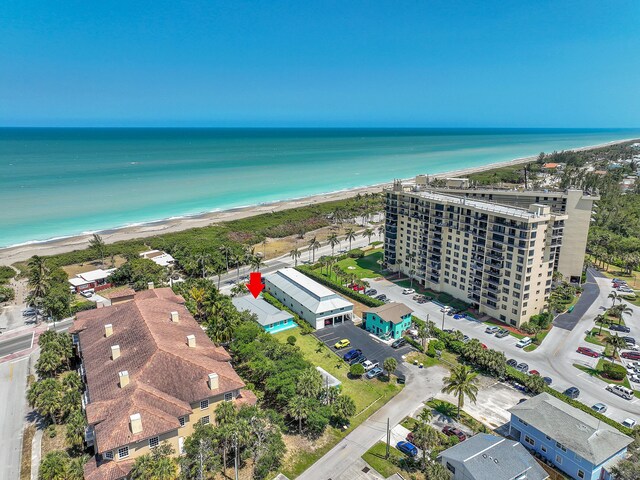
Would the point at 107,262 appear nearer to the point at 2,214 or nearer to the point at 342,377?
the point at 2,214

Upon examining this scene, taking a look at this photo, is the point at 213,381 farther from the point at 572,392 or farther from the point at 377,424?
the point at 572,392

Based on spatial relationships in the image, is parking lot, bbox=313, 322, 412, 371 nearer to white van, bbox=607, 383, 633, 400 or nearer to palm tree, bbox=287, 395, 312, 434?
palm tree, bbox=287, 395, 312, 434

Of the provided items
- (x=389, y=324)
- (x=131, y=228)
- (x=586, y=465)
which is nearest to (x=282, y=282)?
(x=389, y=324)

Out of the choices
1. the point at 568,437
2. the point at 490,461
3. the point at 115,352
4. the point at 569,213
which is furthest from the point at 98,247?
the point at 569,213

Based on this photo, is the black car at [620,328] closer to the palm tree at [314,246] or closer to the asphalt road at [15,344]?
the palm tree at [314,246]

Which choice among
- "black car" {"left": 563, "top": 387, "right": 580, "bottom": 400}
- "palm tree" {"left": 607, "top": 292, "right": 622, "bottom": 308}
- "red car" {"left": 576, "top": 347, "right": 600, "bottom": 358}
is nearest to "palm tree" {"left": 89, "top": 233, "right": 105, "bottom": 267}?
"black car" {"left": 563, "top": 387, "right": 580, "bottom": 400}

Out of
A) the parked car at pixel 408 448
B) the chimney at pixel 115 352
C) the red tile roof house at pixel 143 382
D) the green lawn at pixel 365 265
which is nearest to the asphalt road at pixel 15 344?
the red tile roof house at pixel 143 382
